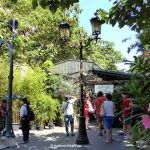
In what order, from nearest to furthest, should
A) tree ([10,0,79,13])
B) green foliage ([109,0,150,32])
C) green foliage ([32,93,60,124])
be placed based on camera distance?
tree ([10,0,79,13]) < green foliage ([109,0,150,32]) < green foliage ([32,93,60,124])

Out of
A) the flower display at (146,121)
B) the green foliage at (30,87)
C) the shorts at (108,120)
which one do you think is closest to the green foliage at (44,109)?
the green foliage at (30,87)

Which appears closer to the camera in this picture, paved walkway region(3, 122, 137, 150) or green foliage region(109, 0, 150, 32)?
green foliage region(109, 0, 150, 32)

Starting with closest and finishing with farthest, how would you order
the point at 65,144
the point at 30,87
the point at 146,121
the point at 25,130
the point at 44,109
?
the point at 146,121 → the point at 65,144 → the point at 25,130 → the point at 44,109 → the point at 30,87

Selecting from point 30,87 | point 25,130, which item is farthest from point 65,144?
point 30,87

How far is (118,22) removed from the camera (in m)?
8.02

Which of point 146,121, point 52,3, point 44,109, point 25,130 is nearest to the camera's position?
point 146,121

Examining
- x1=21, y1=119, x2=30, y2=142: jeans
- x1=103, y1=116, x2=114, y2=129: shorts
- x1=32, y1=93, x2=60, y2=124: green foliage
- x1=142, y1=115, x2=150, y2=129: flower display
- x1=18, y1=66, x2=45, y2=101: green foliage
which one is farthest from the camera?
x1=18, y1=66, x2=45, y2=101: green foliage

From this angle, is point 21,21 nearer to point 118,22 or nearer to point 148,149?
point 118,22

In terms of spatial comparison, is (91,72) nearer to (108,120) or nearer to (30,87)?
(30,87)

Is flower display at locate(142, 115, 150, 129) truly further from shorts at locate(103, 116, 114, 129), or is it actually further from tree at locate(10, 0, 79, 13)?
shorts at locate(103, 116, 114, 129)

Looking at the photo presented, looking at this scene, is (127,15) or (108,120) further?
(108,120)

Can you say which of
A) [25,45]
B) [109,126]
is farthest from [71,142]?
[25,45]

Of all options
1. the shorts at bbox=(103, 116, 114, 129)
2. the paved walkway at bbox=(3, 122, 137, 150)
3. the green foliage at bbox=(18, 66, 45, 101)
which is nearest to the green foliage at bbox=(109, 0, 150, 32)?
the paved walkway at bbox=(3, 122, 137, 150)

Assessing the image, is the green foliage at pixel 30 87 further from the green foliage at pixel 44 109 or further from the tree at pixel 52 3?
the tree at pixel 52 3
